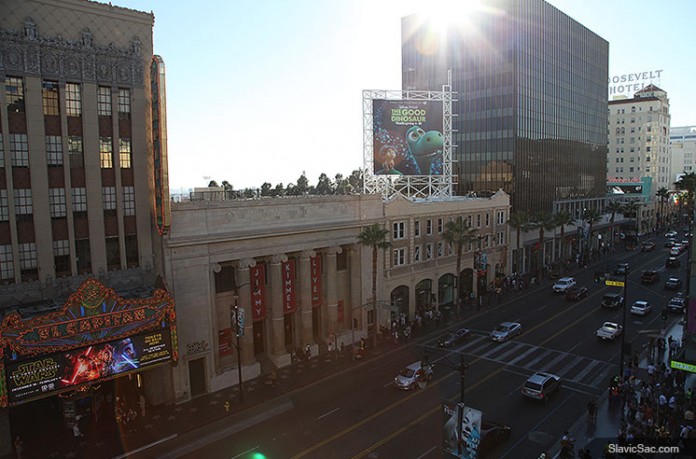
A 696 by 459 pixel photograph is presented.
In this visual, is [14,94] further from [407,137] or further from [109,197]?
[407,137]

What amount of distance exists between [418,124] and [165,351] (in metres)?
39.0

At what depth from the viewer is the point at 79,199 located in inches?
1291

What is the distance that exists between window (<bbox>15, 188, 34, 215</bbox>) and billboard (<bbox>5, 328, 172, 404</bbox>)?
30.0 ft

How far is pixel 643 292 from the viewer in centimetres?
6450

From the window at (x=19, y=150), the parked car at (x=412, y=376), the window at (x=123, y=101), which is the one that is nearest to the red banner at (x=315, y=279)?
the parked car at (x=412, y=376)

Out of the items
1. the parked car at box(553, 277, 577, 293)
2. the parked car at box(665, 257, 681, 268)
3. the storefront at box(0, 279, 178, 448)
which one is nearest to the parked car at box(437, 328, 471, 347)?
the parked car at box(553, 277, 577, 293)

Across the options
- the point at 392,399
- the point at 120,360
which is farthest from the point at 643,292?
the point at 120,360

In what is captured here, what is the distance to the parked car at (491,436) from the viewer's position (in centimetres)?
2705

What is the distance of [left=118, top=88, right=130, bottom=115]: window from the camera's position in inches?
1347

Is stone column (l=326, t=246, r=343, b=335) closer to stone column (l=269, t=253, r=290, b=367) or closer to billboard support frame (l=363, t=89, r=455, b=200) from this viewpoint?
stone column (l=269, t=253, r=290, b=367)

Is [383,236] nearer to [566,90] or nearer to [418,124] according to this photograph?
[418,124]

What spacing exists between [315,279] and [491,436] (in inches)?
885

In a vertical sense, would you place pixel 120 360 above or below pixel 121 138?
below

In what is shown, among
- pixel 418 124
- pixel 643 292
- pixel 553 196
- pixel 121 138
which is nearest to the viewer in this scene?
pixel 121 138
